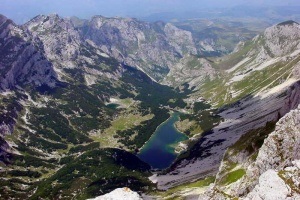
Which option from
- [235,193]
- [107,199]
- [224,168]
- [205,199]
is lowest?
[224,168]

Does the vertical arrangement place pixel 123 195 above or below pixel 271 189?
above

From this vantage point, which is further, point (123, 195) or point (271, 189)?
point (271, 189)

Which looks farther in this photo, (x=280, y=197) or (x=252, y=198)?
(x=252, y=198)

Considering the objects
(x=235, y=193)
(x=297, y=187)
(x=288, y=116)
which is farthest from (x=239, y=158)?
(x=297, y=187)

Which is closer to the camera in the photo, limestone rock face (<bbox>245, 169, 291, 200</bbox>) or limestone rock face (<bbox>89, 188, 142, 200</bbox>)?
limestone rock face (<bbox>89, 188, 142, 200</bbox>)

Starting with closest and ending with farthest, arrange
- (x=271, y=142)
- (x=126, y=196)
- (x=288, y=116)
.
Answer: (x=126, y=196), (x=271, y=142), (x=288, y=116)

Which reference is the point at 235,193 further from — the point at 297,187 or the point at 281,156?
the point at 297,187

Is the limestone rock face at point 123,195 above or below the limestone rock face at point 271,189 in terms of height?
above

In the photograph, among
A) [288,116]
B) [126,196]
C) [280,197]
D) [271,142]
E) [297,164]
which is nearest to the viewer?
[126,196]

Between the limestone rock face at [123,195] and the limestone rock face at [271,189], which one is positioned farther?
the limestone rock face at [271,189]

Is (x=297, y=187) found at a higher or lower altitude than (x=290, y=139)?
higher

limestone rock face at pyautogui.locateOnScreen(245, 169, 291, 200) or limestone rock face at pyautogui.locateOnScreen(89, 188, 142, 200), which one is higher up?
limestone rock face at pyautogui.locateOnScreen(89, 188, 142, 200)
